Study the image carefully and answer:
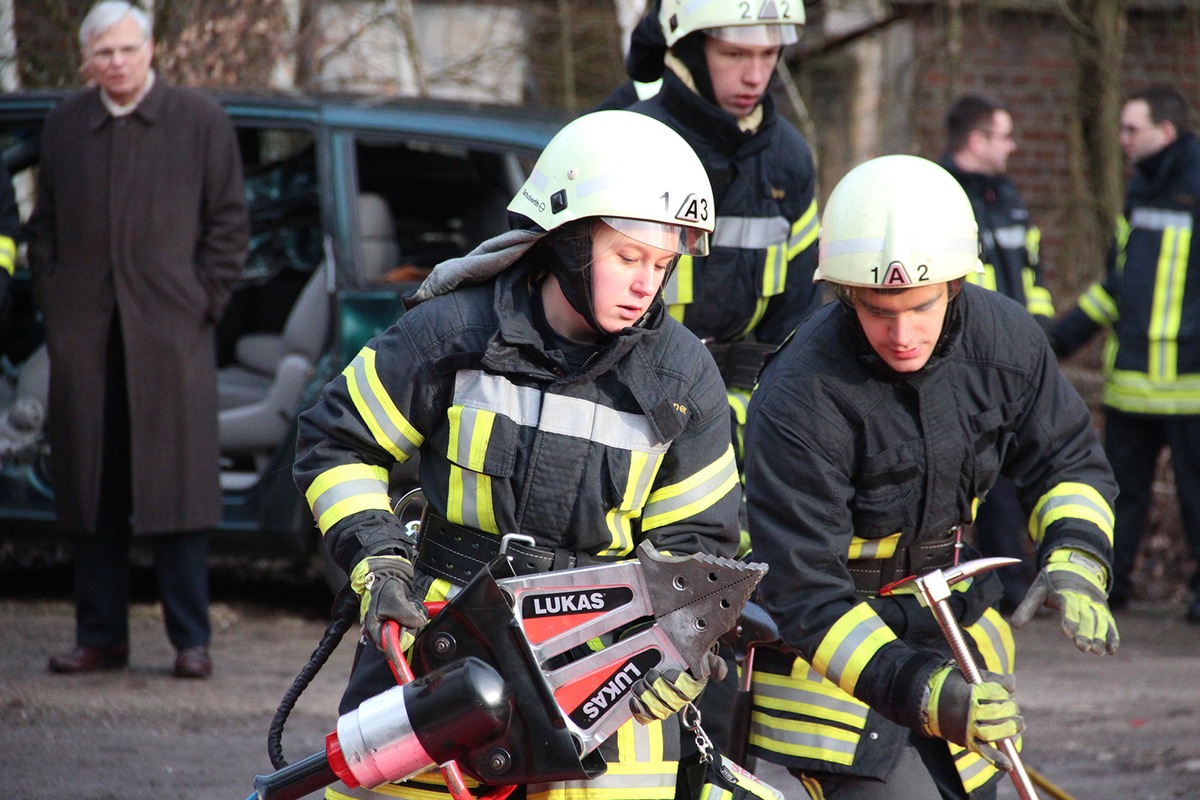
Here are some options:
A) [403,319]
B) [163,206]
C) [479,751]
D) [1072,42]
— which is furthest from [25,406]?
[1072,42]

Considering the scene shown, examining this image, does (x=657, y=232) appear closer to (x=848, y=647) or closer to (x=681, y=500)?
(x=681, y=500)

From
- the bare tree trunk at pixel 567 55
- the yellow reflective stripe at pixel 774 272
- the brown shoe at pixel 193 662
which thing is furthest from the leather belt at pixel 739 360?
the bare tree trunk at pixel 567 55

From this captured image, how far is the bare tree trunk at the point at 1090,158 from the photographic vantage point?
916 cm

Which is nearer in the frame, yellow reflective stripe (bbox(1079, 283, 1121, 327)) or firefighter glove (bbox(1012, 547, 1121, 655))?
firefighter glove (bbox(1012, 547, 1121, 655))

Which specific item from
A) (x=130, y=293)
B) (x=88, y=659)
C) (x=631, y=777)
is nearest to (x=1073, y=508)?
(x=631, y=777)

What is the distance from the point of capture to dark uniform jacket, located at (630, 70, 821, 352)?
4.13 m

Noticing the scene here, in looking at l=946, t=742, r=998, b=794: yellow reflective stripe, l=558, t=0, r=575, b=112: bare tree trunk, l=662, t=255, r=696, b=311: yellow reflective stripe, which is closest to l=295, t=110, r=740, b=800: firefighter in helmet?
l=946, t=742, r=998, b=794: yellow reflective stripe

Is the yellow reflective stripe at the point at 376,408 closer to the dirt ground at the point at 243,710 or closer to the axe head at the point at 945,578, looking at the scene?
the axe head at the point at 945,578

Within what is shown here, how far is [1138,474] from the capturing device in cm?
694

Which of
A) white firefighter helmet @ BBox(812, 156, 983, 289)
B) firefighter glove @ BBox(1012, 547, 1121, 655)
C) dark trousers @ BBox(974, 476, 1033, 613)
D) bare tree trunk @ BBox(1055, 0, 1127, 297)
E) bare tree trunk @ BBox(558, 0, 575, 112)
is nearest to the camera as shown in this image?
firefighter glove @ BBox(1012, 547, 1121, 655)

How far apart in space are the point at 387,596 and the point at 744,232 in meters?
1.96

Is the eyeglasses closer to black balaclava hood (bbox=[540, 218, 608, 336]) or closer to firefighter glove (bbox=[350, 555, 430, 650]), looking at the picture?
black balaclava hood (bbox=[540, 218, 608, 336])

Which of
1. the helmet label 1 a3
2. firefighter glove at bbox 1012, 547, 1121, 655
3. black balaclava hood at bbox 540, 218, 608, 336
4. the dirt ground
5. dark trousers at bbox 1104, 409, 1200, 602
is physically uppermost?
the helmet label 1 a3

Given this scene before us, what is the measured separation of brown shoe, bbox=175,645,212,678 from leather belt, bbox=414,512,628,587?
2.64 m
